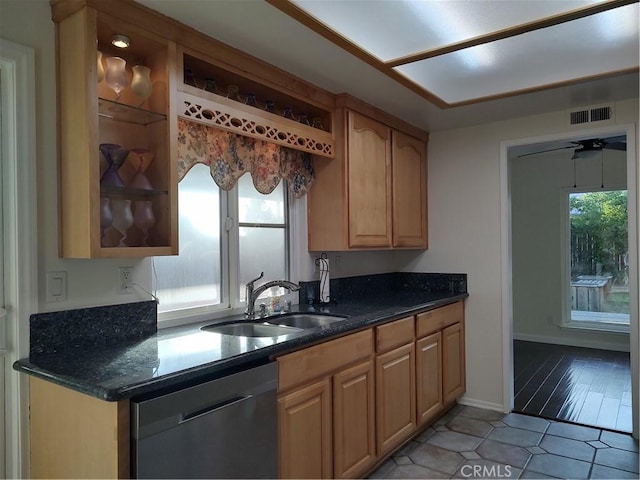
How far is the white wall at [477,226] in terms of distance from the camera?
136 inches

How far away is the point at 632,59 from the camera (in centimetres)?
231

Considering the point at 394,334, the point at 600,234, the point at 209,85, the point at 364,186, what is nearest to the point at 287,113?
the point at 209,85

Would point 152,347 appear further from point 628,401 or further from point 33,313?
point 628,401

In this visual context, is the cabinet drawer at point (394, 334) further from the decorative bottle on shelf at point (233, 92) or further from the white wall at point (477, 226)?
the decorative bottle on shelf at point (233, 92)

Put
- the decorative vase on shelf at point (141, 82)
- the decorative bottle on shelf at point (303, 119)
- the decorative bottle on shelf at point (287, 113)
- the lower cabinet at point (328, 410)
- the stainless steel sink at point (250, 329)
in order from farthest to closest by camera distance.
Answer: the decorative bottle on shelf at point (303, 119) → the decorative bottle on shelf at point (287, 113) → the stainless steel sink at point (250, 329) → the lower cabinet at point (328, 410) → the decorative vase on shelf at point (141, 82)

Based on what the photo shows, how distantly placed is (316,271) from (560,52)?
6.21 feet

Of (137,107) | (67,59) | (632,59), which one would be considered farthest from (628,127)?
(67,59)

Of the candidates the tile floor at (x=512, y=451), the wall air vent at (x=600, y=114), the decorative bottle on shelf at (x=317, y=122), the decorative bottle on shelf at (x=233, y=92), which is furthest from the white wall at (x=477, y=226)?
the decorative bottle on shelf at (x=233, y=92)

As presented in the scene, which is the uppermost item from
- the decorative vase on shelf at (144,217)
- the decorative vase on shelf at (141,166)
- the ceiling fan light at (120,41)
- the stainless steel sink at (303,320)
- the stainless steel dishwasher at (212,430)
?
the ceiling fan light at (120,41)

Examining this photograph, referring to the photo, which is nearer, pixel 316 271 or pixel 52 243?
pixel 52 243

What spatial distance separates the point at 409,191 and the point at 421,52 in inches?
59.0

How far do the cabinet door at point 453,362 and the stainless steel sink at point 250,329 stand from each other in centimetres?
147

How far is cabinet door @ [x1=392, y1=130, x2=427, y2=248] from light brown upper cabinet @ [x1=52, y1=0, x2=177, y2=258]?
6.23 ft

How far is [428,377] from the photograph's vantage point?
3029 mm
